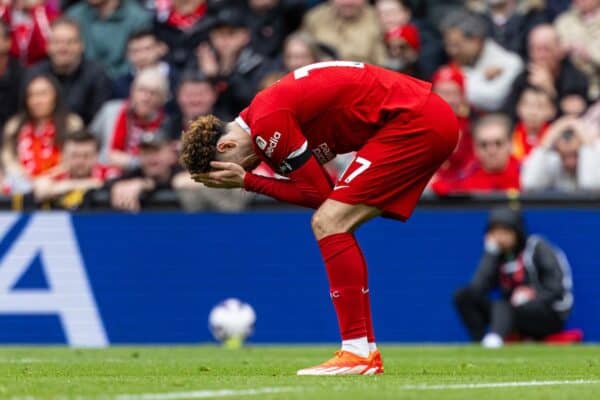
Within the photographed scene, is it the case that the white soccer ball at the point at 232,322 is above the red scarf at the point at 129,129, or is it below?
below

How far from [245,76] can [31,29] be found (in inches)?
123

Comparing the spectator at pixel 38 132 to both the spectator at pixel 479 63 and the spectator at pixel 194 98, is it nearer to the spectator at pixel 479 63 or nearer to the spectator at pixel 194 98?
the spectator at pixel 194 98

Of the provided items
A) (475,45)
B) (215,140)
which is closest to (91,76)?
(475,45)

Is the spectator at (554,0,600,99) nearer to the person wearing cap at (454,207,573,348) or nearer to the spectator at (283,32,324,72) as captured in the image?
the person wearing cap at (454,207,573,348)

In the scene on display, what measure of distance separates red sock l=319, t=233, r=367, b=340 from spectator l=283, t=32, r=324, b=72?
7156mm

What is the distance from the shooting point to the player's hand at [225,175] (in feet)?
27.3

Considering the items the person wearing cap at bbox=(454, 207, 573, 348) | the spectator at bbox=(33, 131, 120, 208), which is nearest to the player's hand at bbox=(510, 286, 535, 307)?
the person wearing cap at bbox=(454, 207, 573, 348)

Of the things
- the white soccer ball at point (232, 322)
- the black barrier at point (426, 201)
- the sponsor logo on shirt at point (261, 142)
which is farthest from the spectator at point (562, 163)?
the sponsor logo on shirt at point (261, 142)

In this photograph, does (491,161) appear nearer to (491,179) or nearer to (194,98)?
(491,179)

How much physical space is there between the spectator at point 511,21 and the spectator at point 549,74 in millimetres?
451

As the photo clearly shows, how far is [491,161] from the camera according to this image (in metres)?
14.4

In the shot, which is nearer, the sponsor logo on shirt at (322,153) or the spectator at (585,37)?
the sponsor logo on shirt at (322,153)

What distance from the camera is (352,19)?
632 inches

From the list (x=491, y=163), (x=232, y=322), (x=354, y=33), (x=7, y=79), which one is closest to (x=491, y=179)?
(x=491, y=163)
